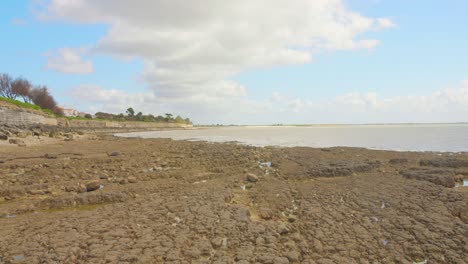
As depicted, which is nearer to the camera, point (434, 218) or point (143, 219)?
point (143, 219)

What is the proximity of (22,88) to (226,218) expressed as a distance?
7313 centimetres

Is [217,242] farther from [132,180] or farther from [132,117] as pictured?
[132,117]

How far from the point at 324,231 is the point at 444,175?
10.0 m

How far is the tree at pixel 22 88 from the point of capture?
59500 millimetres

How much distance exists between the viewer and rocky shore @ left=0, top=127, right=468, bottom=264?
207 inches

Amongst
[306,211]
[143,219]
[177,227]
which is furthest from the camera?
[306,211]

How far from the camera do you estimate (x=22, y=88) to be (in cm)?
6081

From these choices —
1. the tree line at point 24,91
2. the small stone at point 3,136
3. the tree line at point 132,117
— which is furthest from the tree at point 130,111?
the small stone at point 3,136

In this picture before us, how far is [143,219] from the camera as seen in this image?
6699mm

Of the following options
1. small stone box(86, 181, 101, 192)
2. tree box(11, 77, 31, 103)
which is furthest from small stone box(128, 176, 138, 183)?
tree box(11, 77, 31, 103)

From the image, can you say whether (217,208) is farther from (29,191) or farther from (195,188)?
(29,191)

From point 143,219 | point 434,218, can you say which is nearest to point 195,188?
point 143,219

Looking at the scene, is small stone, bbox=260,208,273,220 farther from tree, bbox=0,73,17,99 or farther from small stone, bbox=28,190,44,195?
tree, bbox=0,73,17,99

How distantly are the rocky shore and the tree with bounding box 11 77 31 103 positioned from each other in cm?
6150
